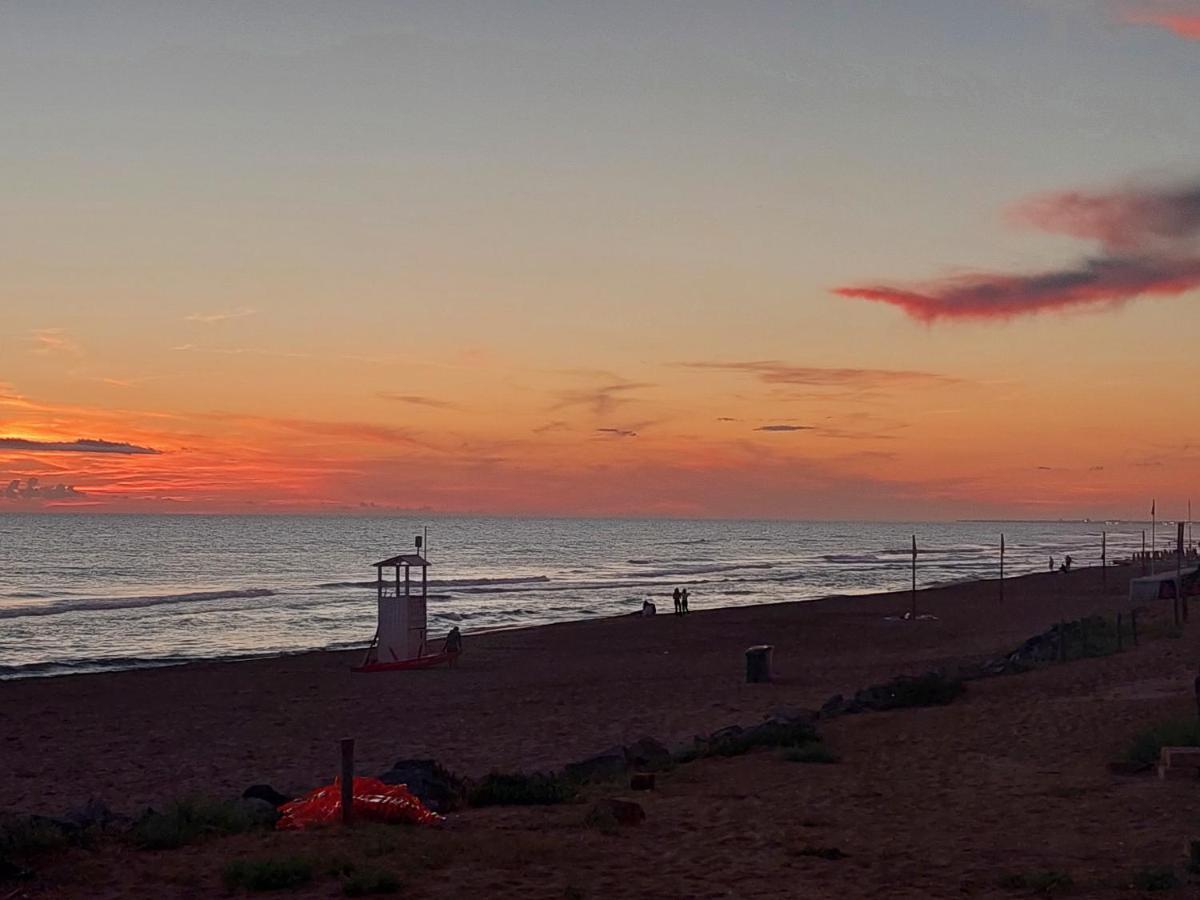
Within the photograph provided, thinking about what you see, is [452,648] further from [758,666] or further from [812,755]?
[812,755]

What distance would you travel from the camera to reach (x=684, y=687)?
2353cm

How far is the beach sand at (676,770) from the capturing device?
9.02m

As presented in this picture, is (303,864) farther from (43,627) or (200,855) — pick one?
(43,627)

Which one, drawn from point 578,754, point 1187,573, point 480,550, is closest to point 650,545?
point 480,550

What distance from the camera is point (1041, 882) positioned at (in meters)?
8.30

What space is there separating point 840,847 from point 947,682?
9388 millimetres

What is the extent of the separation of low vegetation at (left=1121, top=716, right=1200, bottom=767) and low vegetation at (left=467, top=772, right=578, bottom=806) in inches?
226

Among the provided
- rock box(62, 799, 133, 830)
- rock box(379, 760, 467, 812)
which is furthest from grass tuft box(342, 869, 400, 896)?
rock box(62, 799, 133, 830)

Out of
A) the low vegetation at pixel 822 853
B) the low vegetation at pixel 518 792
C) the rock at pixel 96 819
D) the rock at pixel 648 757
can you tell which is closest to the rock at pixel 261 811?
the rock at pixel 96 819

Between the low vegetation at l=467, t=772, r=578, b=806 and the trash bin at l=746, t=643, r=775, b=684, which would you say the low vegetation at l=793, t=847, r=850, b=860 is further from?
the trash bin at l=746, t=643, r=775, b=684

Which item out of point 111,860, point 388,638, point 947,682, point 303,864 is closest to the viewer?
point 303,864

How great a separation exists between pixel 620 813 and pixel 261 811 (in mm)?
3285

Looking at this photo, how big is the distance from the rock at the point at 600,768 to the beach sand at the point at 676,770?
78cm

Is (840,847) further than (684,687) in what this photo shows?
No
